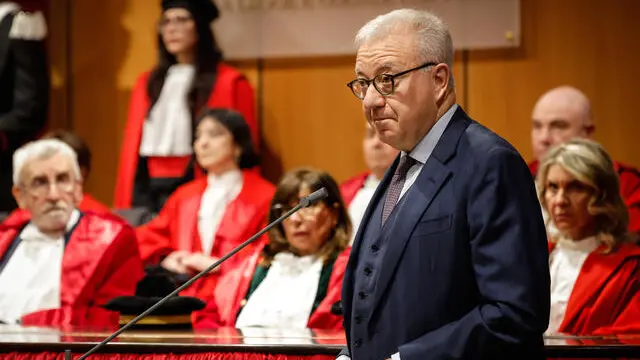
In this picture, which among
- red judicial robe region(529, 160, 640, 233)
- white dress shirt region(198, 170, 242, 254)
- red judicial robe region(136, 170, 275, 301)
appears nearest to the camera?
red judicial robe region(529, 160, 640, 233)

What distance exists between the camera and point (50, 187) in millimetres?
4262

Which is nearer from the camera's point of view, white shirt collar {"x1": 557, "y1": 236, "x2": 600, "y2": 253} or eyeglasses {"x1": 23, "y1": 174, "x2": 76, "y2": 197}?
white shirt collar {"x1": 557, "y1": 236, "x2": 600, "y2": 253}

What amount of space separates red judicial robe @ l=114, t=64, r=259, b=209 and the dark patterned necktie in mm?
3506

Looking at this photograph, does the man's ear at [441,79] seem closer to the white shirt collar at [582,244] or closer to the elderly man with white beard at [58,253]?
the white shirt collar at [582,244]

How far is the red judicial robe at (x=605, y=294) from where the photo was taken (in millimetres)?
3270

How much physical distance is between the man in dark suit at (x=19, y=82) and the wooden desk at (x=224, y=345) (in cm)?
271

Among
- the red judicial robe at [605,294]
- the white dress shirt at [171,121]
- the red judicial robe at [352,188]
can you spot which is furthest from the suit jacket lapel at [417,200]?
the white dress shirt at [171,121]

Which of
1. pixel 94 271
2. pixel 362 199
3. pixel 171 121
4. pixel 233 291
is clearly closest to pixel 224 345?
pixel 233 291

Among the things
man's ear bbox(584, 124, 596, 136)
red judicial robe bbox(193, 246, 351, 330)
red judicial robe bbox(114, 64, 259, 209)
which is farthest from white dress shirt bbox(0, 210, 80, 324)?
man's ear bbox(584, 124, 596, 136)

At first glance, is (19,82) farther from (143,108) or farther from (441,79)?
(441,79)

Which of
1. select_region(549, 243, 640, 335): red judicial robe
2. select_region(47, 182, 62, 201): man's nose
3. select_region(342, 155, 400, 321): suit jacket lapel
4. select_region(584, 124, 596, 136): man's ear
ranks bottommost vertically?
select_region(549, 243, 640, 335): red judicial robe

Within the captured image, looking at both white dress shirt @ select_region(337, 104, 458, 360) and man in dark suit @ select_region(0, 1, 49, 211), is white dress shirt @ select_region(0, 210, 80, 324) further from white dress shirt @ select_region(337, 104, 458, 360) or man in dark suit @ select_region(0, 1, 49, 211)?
white dress shirt @ select_region(337, 104, 458, 360)

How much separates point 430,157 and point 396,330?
0.31 metres

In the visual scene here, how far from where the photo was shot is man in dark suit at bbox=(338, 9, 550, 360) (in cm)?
179
